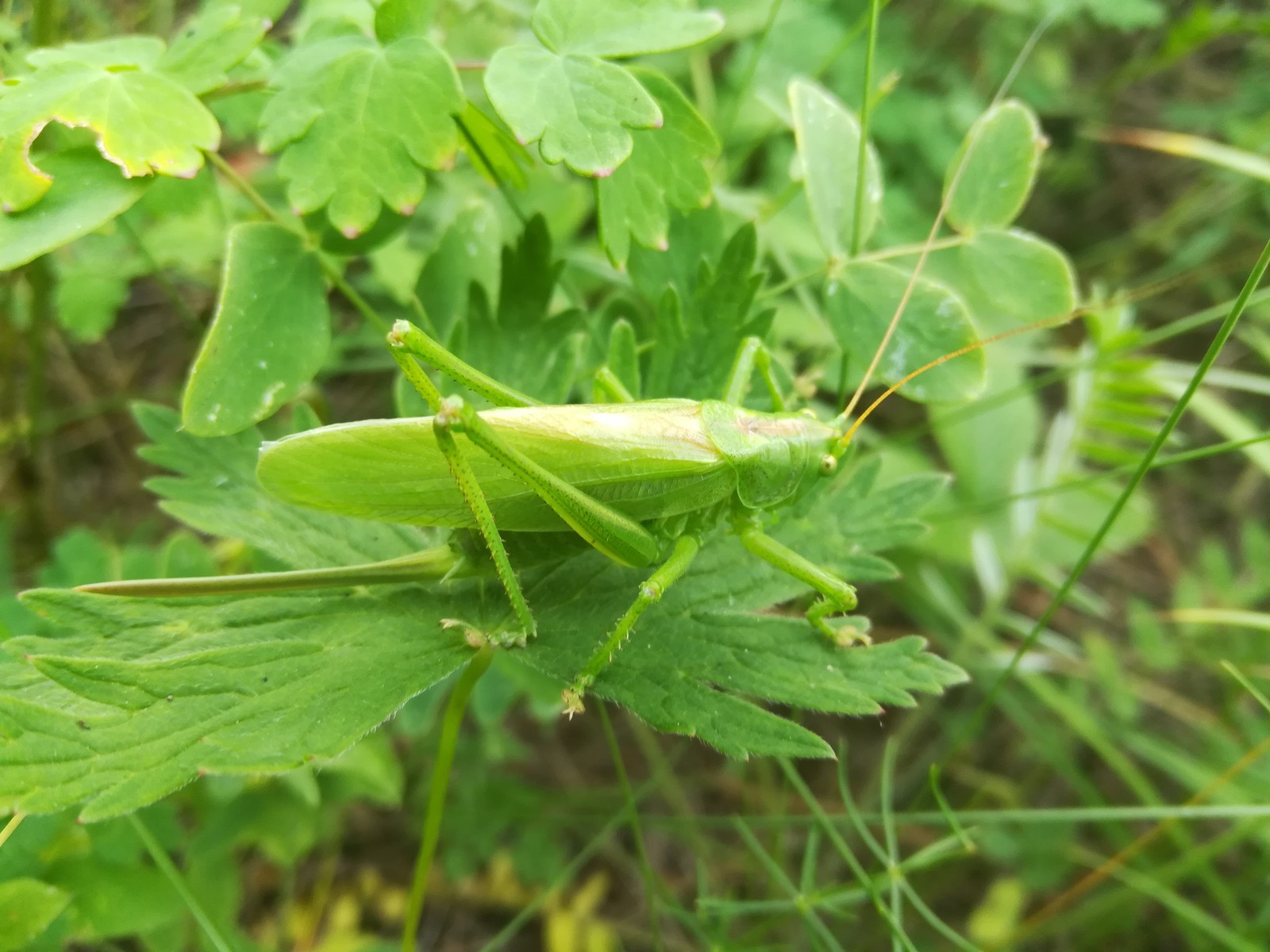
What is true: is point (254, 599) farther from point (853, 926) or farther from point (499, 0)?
point (853, 926)

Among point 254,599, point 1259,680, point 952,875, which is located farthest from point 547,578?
point 1259,680

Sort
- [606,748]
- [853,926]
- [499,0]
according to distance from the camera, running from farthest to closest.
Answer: [606,748] → [853,926] → [499,0]

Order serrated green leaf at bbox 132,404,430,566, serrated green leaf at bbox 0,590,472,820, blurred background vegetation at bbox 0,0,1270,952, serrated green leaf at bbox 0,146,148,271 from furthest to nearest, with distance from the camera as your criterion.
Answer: blurred background vegetation at bbox 0,0,1270,952 < serrated green leaf at bbox 132,404,430,566 < serrated green leaf at bbox 0,146,148,271 < serrated green leaf at bbox 0,590,472,820

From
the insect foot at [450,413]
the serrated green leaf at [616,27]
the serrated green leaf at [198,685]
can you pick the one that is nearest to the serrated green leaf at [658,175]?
the serrated green leaf at [616,27]

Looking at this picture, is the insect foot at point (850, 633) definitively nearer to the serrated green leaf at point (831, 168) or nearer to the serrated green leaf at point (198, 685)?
the serrated green leaf at point (198, 685)

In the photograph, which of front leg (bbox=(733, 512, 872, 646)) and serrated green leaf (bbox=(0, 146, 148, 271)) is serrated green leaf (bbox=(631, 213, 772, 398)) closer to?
front leg (bbox=(733, 512, 872, 646))

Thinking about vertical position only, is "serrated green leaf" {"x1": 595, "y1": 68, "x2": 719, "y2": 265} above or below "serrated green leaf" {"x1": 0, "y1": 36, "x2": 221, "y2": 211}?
above

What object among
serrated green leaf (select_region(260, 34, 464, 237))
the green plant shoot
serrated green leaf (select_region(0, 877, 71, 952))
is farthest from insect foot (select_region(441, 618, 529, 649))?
serrated green leaf (select_region(0, 877, 71, 952))
